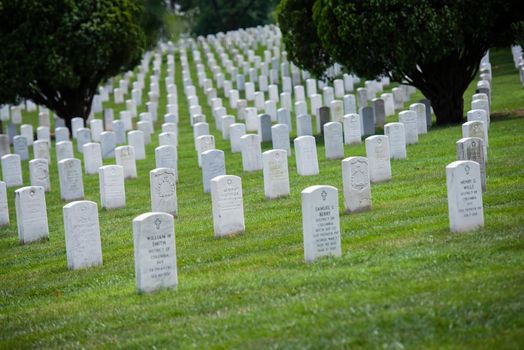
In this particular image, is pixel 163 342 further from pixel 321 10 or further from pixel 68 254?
pixel 321 10

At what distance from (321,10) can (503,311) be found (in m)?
19.4

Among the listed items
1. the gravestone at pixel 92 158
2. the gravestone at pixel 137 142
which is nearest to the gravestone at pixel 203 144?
the gravestone at pixel 92 158

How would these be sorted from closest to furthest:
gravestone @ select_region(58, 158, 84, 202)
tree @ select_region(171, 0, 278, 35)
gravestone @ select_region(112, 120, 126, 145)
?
gravestone @ select_region(58, 158, 84, 202) → gravestone @ select_region(112, 120, 126, 145) → tree @ select_region(171, 0, 278, 35)

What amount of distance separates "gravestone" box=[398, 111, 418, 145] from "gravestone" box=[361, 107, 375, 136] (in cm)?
362

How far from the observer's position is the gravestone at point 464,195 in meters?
12.8

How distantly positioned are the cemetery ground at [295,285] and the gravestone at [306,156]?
250cm

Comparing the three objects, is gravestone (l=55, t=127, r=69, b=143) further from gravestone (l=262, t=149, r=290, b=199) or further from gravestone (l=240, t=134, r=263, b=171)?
gravestone (l=262, t=149, r=290, b=199)

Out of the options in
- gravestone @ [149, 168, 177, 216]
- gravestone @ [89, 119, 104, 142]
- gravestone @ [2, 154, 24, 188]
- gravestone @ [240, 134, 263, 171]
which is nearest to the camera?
gravestone @ [149, 168, 177, 216]

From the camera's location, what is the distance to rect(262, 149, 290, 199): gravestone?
59.5 feet

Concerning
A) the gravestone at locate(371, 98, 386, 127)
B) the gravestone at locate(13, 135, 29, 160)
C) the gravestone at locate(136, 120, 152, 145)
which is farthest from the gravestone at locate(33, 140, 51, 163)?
the gravestone at locate(371, 98, 386, 127)

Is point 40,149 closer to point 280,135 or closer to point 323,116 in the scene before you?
point 323,116

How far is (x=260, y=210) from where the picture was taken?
1725 centimetres

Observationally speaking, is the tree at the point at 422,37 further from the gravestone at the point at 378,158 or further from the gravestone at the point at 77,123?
the gravestone at the point at 77,123

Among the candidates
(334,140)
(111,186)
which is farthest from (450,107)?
(111,186)
